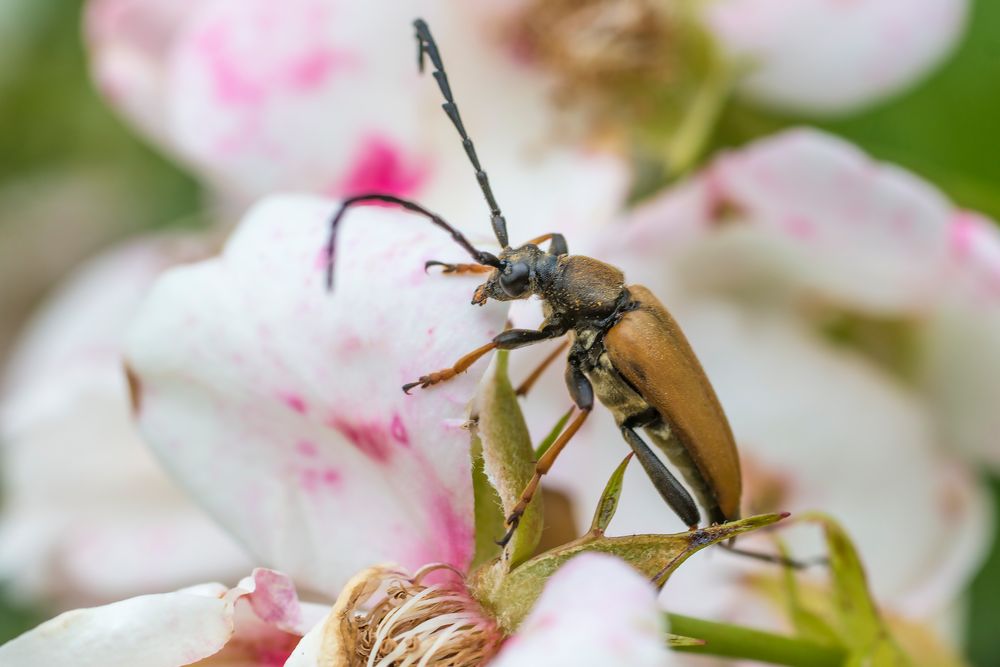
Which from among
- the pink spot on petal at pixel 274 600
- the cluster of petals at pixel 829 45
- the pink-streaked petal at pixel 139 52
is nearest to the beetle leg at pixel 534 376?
the pink spot on petal at pixel 274 600

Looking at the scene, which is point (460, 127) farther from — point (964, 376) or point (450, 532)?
point (964, 376)

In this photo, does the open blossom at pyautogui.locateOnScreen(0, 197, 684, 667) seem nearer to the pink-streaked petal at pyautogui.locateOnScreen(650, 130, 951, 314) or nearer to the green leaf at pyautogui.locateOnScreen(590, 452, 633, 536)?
the green leaf at pyautogui.locateOnScreen(590, 452, 633, 536)

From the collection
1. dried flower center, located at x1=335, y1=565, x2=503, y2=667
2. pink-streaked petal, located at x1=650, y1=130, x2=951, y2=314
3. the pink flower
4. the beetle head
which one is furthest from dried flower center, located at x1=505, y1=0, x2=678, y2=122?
dried flower center, located at x1=335, y1=565, x2=503, y2=667

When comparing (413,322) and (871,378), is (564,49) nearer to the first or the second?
(871,378)

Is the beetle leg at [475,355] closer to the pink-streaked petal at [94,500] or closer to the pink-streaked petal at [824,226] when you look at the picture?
the pink-streaked petal at [824,226]

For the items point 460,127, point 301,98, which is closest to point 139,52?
point 301,98

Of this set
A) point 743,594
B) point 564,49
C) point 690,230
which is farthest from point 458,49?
point 743,594
